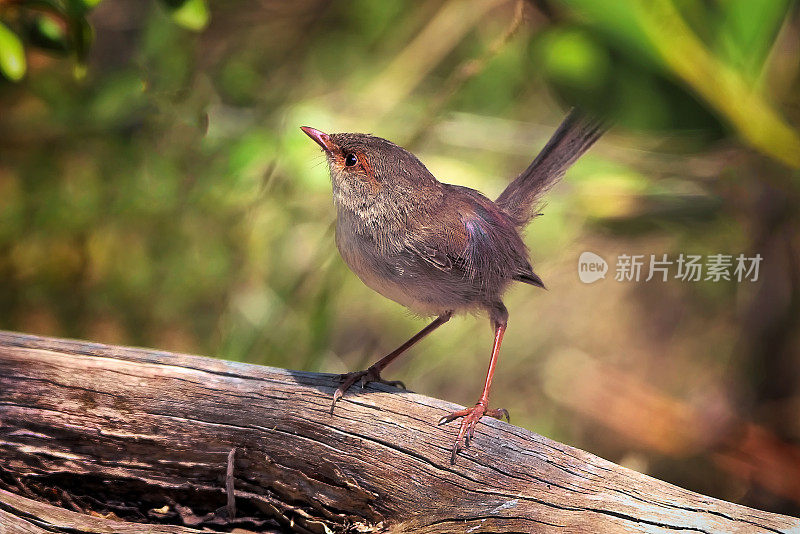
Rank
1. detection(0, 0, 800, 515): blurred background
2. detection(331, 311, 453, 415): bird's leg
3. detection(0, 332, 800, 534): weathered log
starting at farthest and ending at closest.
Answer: detection(0, 0, 800, 515): blurred background → detection(331, 311, 453, 415): bird's leg → detection(0, 332, 800, 534): weathered log

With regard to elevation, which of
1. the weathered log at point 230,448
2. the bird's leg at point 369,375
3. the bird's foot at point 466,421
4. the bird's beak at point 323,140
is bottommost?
the weathered log at point 230,448

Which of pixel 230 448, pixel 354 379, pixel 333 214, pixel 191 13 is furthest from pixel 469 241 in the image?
pixel 333 214

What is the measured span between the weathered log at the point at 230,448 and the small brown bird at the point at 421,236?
0.14 meters

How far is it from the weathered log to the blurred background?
47.7 inches

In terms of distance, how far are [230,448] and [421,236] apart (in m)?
1.21

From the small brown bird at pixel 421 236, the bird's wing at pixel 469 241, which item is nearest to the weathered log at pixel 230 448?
the small brown bird at pixel 421 236

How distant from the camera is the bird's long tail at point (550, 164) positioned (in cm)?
365

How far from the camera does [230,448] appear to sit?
318 cm

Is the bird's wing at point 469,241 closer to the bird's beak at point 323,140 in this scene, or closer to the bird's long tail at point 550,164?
the bird's long tail at point 550,164

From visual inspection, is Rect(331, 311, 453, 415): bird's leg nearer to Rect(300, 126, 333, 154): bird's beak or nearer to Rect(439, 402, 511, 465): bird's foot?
Rect(439, 402, 511, 465): bird's foot

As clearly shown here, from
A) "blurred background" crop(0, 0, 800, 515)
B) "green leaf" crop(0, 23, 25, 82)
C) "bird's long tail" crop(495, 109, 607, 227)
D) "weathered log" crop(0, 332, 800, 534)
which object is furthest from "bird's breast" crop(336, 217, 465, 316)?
"green leaf" crop(0, 23, 25, 82)

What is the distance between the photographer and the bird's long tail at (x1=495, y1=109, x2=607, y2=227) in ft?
12.0

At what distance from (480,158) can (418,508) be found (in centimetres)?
333

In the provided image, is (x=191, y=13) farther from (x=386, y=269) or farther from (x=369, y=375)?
(x=369, y=375)
